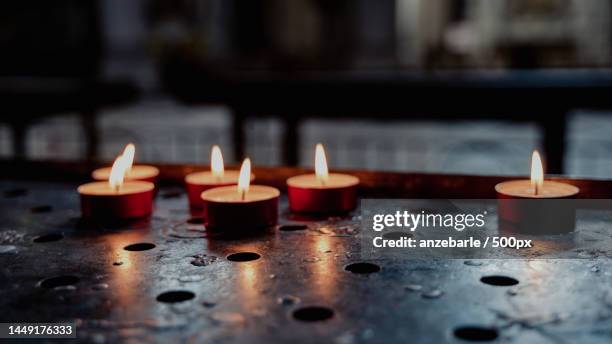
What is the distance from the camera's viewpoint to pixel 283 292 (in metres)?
1.07

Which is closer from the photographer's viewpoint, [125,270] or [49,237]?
[125,270]

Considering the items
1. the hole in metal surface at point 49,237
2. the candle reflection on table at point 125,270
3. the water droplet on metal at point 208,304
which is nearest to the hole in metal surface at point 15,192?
the hole in metal surface at point 49,237

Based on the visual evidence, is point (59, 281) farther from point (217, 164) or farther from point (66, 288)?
point (217, 164)

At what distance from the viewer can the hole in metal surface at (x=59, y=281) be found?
1135mm

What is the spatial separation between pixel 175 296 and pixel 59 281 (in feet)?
0.75

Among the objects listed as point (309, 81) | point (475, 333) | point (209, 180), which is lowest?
point (475, 333)

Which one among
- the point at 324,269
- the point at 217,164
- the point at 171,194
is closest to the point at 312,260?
the point at 324,269

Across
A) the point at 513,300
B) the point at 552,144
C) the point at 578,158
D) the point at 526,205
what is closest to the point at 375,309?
the point at 513,300

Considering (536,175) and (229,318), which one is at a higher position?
(536,175)

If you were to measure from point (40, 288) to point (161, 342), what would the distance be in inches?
13.5

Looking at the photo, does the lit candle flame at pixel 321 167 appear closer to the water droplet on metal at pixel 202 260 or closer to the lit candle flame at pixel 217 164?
the lit candle flame at pixel 217 164

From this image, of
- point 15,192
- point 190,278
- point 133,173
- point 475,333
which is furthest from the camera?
point 15,192

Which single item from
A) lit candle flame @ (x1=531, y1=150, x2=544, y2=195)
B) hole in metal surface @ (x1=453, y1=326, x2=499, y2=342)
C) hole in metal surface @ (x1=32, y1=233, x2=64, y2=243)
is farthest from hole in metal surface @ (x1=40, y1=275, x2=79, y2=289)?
lit candle flame @ (x1=531, y1=150, x2=544, y2=195)

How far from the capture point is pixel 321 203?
1562 millimetres
